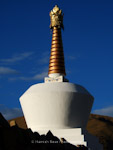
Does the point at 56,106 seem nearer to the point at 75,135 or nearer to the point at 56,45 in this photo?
the point at 75,135

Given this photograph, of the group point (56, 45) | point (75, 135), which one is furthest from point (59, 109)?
point (56, 45)

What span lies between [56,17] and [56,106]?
7.31 meters

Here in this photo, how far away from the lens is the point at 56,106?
2195 centimetres

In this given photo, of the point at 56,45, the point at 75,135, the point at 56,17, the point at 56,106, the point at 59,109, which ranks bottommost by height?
the point at 75,135

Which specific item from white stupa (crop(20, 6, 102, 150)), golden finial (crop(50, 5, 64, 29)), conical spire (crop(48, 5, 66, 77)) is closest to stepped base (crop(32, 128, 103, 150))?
white stupa (crop(20, 6, 102, 150))

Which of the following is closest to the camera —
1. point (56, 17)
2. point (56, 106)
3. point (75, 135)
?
point (75, 135)

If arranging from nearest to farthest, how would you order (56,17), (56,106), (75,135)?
(75,135), (56,106), (56,17)

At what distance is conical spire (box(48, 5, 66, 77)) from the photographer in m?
24.7

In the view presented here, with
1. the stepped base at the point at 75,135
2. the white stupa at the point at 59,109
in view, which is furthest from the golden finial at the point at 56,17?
the stepped base at the point at 75,135

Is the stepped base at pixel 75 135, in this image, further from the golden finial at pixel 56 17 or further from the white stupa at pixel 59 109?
the golden finial at pixel 56 17

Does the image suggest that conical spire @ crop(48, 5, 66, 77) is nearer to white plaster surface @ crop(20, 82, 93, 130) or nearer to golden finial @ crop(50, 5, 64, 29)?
golden finial @ crop(50, 5, 64, 29)

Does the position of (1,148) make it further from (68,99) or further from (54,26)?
(54,26)

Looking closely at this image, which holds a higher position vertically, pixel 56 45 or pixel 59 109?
pixel 56 45

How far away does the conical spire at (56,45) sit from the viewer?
2470 cm
